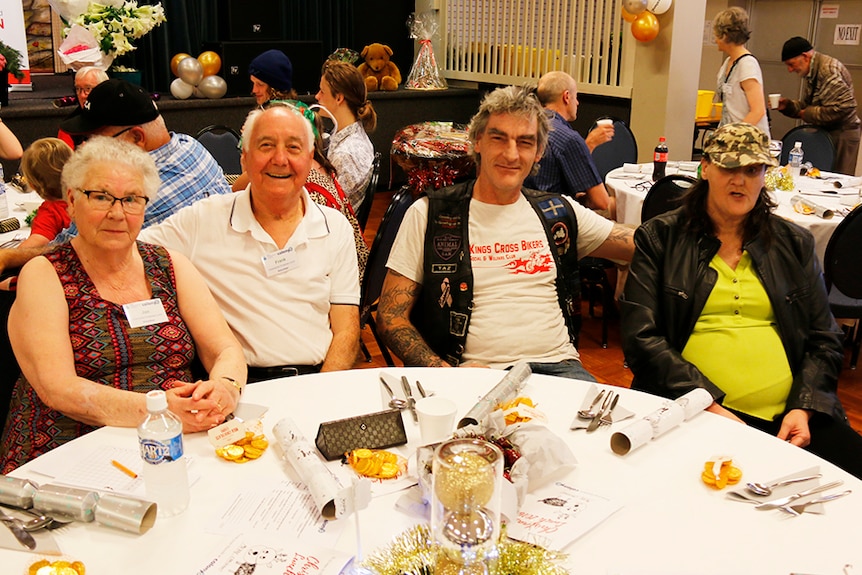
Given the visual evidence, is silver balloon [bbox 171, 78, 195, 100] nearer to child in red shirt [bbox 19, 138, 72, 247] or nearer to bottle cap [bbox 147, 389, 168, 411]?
child in red shirt [bbox 19, 138, 72, 247]

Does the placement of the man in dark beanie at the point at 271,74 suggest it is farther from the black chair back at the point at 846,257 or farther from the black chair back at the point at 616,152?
the black chair back at the point at 846,257

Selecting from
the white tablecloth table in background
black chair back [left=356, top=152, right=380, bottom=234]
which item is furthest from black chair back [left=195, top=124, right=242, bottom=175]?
black chair back [left=356, top=152, right=380, bottom=234]

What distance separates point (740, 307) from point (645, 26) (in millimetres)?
4816

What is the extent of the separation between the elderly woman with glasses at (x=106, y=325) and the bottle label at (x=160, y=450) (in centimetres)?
34

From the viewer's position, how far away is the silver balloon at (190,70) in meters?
6.97

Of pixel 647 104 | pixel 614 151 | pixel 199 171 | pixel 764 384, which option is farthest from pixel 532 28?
pixel 764 384

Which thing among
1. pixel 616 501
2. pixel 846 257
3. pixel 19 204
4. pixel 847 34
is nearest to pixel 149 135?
pixel 19 204

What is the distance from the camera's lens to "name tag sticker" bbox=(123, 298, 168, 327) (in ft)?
6.38

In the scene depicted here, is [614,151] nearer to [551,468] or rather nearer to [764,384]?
[764,384]

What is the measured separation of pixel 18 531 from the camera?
1.32 meters

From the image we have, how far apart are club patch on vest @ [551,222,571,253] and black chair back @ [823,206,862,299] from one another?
1.53 metres

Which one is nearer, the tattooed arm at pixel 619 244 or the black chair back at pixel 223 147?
the tattooed arm at pixel 619 244

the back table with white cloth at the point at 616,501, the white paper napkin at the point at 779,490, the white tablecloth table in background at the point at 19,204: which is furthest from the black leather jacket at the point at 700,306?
the white tablecloth table in background at the point at 19,204

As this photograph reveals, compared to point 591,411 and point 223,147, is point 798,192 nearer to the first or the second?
point 591,411
